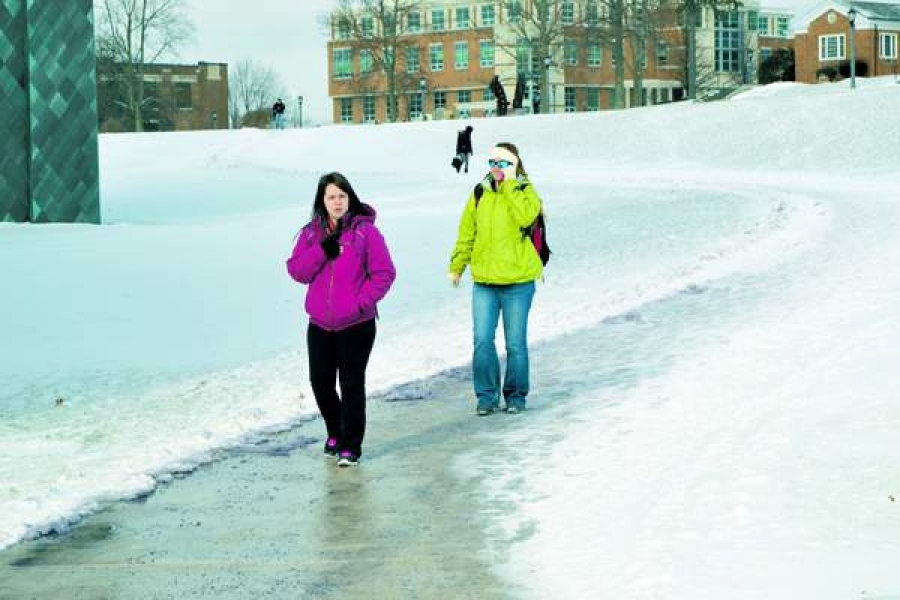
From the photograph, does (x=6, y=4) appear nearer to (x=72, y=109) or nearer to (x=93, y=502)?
(x=72, y=109)

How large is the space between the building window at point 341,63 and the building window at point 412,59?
4640mm

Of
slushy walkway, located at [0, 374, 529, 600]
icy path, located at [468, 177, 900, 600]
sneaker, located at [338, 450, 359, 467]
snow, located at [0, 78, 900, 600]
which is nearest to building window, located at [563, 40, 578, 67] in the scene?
snow, located at [0, 78, 900, 600]

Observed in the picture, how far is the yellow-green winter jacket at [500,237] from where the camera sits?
31.7 feet

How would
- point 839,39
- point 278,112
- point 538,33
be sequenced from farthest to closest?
point 538,33 → point 839,39 → point 278,112

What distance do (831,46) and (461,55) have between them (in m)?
28.7

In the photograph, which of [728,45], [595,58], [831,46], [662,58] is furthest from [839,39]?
[728,45]

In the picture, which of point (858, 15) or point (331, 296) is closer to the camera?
point (331, 296)

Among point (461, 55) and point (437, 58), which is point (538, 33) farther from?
point (437, 58)

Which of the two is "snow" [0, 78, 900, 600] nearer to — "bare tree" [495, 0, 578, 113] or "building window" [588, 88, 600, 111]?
"bare tree" [495, 0, 578, 113]

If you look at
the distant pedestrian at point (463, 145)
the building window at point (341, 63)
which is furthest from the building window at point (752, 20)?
the distant pedestrian at point (463, 145)

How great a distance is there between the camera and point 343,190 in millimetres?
8297

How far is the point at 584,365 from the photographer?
1167cm

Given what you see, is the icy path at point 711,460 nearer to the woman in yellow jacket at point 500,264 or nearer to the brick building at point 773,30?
the woman in yellow jacket at point 500,264

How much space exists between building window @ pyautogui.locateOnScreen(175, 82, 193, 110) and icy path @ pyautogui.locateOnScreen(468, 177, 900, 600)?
126 meters
